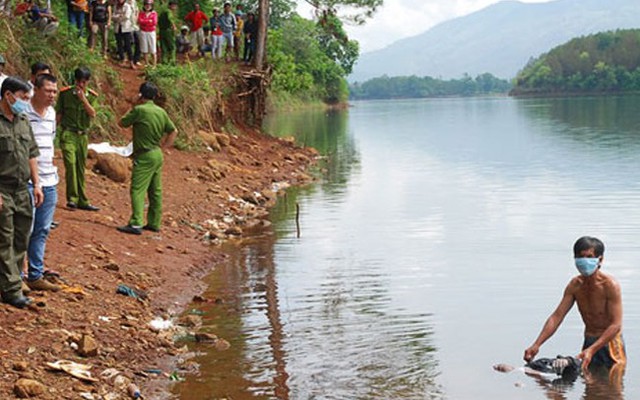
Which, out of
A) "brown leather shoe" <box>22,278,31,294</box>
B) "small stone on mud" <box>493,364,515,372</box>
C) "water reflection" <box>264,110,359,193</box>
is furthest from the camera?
"water reflection" <box>264,110,359,193</box>

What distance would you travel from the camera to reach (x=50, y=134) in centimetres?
964

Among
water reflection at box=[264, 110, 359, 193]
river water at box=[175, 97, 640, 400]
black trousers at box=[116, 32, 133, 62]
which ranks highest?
black trousers at box=[116, 32, 133, 62]

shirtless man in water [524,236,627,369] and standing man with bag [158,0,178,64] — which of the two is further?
standing man with bag [158,0,178,64]

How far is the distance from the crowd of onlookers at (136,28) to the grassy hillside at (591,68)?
121m

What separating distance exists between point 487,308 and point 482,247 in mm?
4303

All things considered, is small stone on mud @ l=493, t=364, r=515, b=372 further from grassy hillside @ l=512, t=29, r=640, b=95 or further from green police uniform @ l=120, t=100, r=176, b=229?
grassy hillside @ l=512, t=29, r=640, b=95

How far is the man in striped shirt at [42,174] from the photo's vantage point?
9.29 meters

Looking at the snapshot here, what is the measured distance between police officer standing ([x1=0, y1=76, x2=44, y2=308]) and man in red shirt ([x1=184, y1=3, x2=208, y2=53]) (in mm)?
21607

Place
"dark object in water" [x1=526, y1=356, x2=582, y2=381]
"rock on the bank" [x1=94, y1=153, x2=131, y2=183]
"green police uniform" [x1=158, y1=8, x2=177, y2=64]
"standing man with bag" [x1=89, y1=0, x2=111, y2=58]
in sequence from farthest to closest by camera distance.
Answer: "green police uniform" [x1=158, y1=8, x2=177, y2=64] → "standing man with bag" [x1=89, y1=0, x2=111, y2=58] → "rock on the bank" [x1=94, y1=153, x2=131, y2=183] → "dark object in water" [x1=526, y1=356, x2=582, y2=381]

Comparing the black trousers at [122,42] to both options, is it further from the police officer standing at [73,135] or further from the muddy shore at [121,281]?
the police officer standing at [73,135]

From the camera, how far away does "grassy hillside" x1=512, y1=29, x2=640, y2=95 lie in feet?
481

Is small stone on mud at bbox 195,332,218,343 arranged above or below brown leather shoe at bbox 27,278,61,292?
below

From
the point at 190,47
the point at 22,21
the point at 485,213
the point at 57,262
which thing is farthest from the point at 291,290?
the point at 190,47

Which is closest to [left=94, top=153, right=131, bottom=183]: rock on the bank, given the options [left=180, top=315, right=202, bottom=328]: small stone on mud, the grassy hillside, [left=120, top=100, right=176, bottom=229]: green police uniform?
[left=120, top=100, right=176, bottom=229]: green police uniform
